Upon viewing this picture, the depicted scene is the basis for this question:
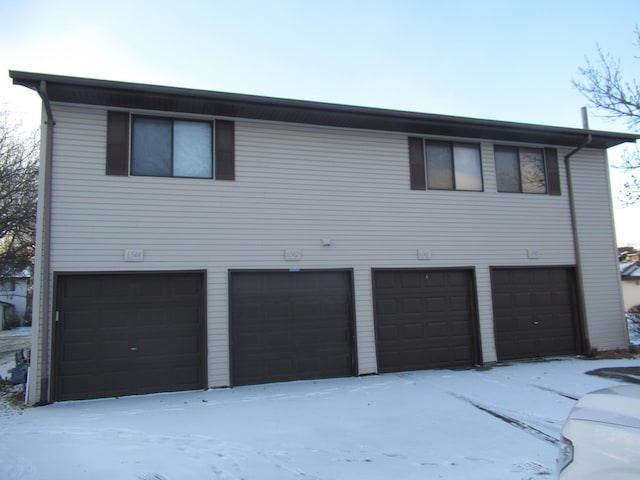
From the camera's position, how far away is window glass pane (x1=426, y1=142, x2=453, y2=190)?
32.8ft

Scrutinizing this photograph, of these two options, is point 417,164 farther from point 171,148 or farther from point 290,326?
point 171,148

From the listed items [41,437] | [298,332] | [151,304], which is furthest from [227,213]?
[41,437]

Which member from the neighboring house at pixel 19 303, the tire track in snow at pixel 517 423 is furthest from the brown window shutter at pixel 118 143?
the neighboring house at pixel 19 303

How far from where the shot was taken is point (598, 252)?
10930 mm

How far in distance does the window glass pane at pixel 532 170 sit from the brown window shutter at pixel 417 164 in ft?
9.05

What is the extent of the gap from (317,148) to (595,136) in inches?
277

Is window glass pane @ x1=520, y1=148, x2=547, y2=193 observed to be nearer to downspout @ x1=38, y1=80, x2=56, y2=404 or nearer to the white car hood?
the white car hood

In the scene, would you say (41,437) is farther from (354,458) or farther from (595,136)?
(595,136)

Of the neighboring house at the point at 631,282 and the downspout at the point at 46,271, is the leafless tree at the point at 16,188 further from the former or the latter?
the neighboring house at the point at 631,282

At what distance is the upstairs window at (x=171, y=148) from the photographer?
26.8 feet

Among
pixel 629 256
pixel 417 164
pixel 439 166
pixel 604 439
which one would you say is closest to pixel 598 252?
pixel 439 166

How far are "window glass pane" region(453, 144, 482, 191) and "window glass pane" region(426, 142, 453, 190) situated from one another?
0.60ft

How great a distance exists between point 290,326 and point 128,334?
2.92 m

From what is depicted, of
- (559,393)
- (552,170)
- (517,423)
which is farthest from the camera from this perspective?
(552,170)
